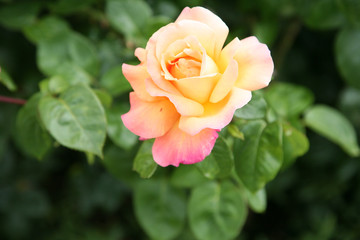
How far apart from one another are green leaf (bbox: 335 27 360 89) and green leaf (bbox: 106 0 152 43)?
1.81 ft

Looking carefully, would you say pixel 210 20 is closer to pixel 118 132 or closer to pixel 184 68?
pixel 184 68

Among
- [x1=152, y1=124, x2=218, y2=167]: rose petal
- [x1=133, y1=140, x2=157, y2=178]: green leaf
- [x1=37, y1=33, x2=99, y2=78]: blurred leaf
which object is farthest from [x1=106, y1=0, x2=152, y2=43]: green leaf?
[x1=152, y1=124, x2=218, y2=167]: rose petal

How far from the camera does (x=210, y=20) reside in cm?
65

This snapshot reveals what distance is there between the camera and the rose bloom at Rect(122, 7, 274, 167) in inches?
22.7

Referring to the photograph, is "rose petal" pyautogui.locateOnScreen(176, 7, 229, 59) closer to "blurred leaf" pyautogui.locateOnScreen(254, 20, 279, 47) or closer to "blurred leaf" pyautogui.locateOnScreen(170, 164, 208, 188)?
"blurred leaf" pyautogui.locateOnScreen(170, 164, 208, 188)

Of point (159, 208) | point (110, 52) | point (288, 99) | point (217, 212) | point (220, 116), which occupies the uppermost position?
point (220, 116)

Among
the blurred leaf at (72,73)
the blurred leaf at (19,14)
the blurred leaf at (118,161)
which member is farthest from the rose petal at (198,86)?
the blurred leaf at (19,14)

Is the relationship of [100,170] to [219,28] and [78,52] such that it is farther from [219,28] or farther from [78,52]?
[219,28]

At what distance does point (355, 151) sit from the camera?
1.08m

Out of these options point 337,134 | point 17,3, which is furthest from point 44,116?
point 337,134

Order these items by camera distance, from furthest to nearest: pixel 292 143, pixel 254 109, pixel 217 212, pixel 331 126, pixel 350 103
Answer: pixel 350 103 → pixel 331 126 → pixel 217 212 → pixel 292 143 → pixel 254 109

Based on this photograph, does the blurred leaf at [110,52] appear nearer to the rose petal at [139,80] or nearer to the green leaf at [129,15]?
the green leaf at [129,15]

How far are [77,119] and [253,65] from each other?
363 mm

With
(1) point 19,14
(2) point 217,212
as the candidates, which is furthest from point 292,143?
(1) point 19,14
